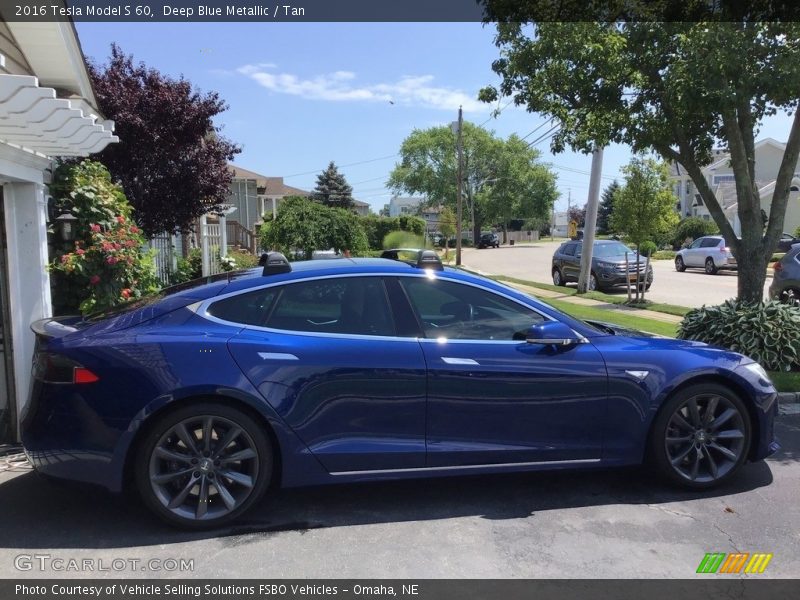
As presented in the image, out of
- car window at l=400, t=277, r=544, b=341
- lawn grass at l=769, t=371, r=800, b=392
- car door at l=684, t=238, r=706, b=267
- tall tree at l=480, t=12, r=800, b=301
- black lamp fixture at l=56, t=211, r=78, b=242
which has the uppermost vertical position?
tall tree at l=480, t=12, r=800, b=301

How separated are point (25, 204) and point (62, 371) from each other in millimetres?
2643

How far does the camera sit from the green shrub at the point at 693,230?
42.0 m

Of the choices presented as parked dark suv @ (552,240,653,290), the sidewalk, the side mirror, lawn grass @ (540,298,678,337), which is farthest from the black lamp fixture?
parked dark suv @ (552,240,653,290)

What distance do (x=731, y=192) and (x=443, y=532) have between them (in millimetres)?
50811

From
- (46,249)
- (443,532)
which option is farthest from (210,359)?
(46,249)

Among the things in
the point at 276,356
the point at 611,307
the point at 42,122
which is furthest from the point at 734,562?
the point at 611,307

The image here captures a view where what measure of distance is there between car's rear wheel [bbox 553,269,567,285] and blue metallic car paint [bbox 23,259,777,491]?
1813cm

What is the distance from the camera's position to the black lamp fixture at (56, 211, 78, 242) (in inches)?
227

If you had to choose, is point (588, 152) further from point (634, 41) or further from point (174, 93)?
point (174, 93)

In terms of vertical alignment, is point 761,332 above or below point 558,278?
above

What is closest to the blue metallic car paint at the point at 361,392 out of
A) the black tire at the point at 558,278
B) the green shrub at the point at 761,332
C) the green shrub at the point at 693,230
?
the green shrub at the point at 761,332

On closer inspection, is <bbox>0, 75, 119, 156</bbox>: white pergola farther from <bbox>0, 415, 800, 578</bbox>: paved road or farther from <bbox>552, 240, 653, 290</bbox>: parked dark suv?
<bbox>552, 240, 653, 290</bbox>: parked dark suv

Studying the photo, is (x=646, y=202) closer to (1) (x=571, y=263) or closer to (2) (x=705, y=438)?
(1) (x=571, y=263)

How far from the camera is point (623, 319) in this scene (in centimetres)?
1254
